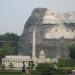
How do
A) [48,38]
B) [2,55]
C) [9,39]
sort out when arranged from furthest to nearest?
[9,39] → [48,38] → [2,55]

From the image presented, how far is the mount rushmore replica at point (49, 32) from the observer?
81938 mm

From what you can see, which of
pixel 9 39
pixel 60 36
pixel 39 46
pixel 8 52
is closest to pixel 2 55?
pixel 8 52

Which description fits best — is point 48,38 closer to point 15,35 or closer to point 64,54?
point 64,54

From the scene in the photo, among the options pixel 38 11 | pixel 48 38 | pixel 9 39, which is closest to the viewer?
pixel 48 38

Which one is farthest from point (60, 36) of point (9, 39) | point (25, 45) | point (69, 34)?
point (9, 39)

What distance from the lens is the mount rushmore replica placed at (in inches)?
3226

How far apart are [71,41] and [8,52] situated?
1272cm

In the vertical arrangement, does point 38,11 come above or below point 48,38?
above

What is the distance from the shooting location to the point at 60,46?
8156 centimetres

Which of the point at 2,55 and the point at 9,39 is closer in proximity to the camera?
the point at 2,55

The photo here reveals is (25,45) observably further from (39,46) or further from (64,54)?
(64,54)

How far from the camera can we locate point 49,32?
86.2m

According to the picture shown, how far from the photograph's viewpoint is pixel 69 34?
8644cm

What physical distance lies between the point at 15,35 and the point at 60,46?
85.2ft
